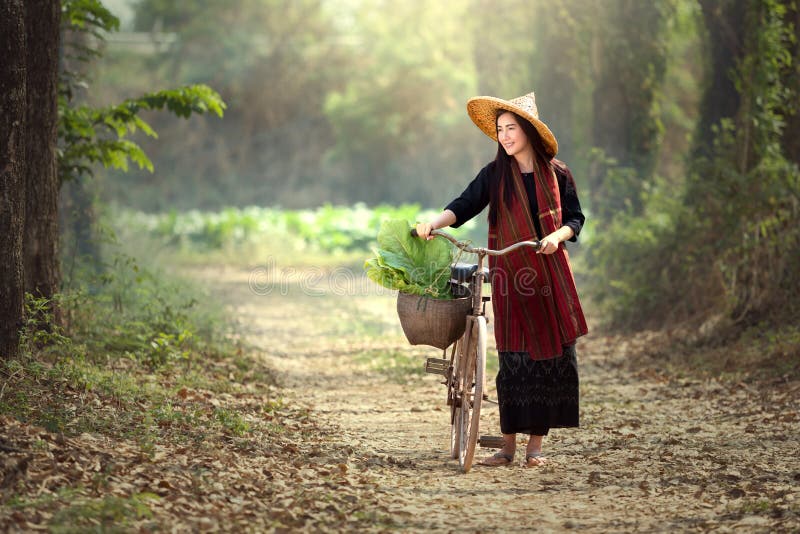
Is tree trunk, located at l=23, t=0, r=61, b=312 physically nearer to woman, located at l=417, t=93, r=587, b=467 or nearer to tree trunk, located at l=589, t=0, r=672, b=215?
woman, located at l=417, t=93, r=587, b=467

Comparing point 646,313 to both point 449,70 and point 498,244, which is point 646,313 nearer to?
point 498,244

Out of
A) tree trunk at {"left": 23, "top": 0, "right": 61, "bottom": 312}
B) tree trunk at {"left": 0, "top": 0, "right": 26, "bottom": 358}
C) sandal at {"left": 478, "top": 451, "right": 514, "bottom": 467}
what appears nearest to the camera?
sandal at {"left": 478, "top": 451, "right": 514, "bottom": 467}

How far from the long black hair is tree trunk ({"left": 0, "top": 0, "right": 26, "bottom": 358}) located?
3.32 m

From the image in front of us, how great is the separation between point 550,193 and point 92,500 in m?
3.39

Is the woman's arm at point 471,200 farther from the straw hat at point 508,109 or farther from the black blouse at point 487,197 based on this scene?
the straw hat at point 508,109

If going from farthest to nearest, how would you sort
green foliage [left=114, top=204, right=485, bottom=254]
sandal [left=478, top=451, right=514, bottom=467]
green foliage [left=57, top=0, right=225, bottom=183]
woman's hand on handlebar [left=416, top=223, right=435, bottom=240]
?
green foliage [left=114, top=204, right=485, bottom=254]
green foliage [left=57, top=0, right=225, bottom=183]
sandal [left=478, top=451, right=514, bottom=467]
woman's hand on handlebar [left=416, top=223, right=435, bottom=240]

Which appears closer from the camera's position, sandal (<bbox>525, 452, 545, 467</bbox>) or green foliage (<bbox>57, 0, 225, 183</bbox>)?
sandal (<bbox>525, 452, 545, 467</bbox>)

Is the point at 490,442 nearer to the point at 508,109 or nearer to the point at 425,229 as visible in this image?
the point at 425,229

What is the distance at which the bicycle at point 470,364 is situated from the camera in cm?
614

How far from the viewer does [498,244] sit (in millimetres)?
6633

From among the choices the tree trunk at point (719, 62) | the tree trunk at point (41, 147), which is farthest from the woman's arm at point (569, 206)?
the tree trunk at point (719, 62)

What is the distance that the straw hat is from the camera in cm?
637

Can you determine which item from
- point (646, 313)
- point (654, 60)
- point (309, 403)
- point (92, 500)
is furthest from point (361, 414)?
point (654, 60)

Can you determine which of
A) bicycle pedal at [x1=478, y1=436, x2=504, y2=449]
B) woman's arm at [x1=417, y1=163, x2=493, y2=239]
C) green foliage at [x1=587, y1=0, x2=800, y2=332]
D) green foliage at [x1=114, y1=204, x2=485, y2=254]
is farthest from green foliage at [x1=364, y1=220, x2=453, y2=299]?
green foliage at [x1=114, y1=204, x2=485, y2=254]
